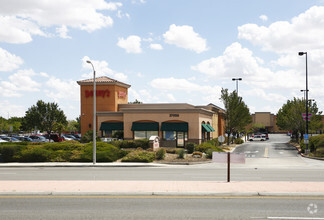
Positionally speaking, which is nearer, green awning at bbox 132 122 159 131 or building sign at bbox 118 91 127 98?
green awning at bbox 132 122 159 131

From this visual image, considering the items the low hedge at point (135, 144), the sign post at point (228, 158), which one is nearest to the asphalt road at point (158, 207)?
the sign post at point (228, 158)

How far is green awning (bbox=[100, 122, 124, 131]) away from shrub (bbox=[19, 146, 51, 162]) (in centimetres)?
2009

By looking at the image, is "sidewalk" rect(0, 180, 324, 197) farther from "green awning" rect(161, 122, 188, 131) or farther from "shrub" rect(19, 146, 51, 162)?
"green awning" rect(161, 122, 188, 131)

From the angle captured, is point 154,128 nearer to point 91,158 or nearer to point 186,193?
point 91,158

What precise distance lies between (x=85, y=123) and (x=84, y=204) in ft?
143

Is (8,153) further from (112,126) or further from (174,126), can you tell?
(174,126)

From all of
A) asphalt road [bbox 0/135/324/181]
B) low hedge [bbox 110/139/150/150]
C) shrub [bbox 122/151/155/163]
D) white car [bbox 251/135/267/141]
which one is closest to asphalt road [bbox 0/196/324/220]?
asphalt road [bbox 0/135/324/181]

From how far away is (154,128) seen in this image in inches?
1882

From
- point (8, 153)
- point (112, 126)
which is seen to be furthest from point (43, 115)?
point (8, 153)

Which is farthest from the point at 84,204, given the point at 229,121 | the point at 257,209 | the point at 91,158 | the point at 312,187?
the point at 229,121

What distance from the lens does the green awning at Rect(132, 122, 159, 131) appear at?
47.8 metres

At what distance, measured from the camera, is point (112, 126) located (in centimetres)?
5053

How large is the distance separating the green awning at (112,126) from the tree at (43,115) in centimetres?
4014

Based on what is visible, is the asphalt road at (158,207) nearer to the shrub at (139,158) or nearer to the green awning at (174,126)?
the shrub at (139,158)
